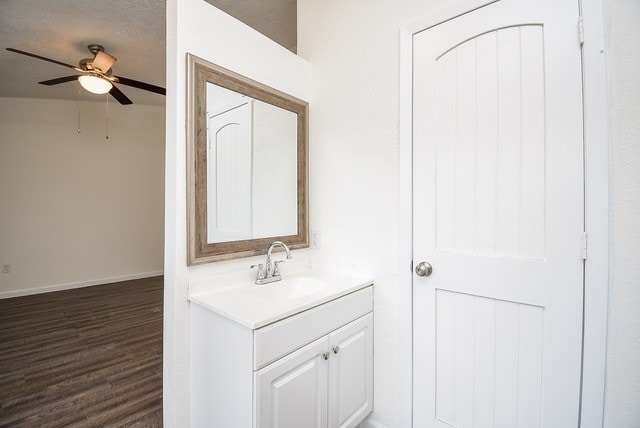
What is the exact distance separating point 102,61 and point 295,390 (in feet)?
10.7

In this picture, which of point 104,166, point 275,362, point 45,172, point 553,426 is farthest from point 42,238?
point 553,426

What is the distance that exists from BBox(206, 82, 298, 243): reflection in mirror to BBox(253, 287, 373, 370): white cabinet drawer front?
0.58m

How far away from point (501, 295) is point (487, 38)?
1.14 m

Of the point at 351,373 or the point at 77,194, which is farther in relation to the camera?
the point at 77,194

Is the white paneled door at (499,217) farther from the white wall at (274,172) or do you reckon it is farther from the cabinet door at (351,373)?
the white wall at (274,172)

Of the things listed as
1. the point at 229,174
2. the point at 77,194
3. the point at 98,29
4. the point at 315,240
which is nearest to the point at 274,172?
the point at 229,174

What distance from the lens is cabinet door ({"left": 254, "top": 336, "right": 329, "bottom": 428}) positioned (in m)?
1.11

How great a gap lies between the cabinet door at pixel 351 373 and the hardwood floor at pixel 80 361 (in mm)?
1146

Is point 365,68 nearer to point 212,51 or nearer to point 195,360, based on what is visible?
point 212,51

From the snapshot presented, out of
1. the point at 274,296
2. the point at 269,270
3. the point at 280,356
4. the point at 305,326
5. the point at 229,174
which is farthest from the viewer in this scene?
the point at 269,270

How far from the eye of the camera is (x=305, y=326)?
1277 mm

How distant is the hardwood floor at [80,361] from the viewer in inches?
70.7

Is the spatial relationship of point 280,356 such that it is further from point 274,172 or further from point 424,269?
point 274,172

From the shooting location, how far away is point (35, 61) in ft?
9.62
